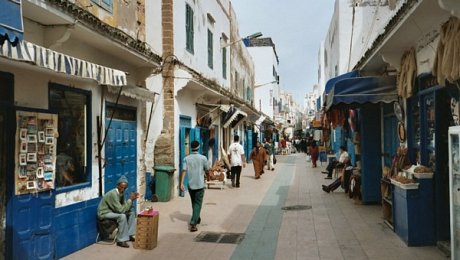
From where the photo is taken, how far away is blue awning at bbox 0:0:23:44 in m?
4.01

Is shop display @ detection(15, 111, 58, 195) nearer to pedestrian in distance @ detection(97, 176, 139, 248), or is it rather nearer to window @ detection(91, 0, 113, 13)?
pedestrian in distance @ detection(97, 176, 139, 248)

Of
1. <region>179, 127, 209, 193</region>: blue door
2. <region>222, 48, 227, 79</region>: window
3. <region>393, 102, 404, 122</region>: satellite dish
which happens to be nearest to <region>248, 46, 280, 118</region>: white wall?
<region>222, 48, 227, 79</region>: window

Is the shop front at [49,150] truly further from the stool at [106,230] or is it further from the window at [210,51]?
the window at [210,51]

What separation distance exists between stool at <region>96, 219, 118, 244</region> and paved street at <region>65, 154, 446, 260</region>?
27cm

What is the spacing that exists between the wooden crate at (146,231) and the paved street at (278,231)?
0.12 meters

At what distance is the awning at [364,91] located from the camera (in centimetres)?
852

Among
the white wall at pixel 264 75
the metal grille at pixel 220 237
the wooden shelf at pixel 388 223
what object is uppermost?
the white wall at pixel 264 75

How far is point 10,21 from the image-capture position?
4137 millimetres

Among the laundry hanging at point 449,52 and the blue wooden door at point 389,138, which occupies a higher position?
the laundry hanging at point 449,52

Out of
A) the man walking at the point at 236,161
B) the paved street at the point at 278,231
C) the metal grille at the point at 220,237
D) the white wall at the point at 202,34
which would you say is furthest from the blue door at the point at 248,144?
the metal grille at the point at 220,237

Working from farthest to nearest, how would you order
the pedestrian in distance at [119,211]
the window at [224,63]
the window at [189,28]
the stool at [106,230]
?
the window at [224,63], the window at [189,28], the stool at [106,230], the pedestrian in distance at [119,211]

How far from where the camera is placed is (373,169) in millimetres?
11344

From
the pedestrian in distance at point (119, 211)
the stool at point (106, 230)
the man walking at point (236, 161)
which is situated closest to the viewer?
the pedestrian in distance at point (119, 211)

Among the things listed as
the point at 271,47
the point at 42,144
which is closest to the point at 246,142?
the point at 271,47
